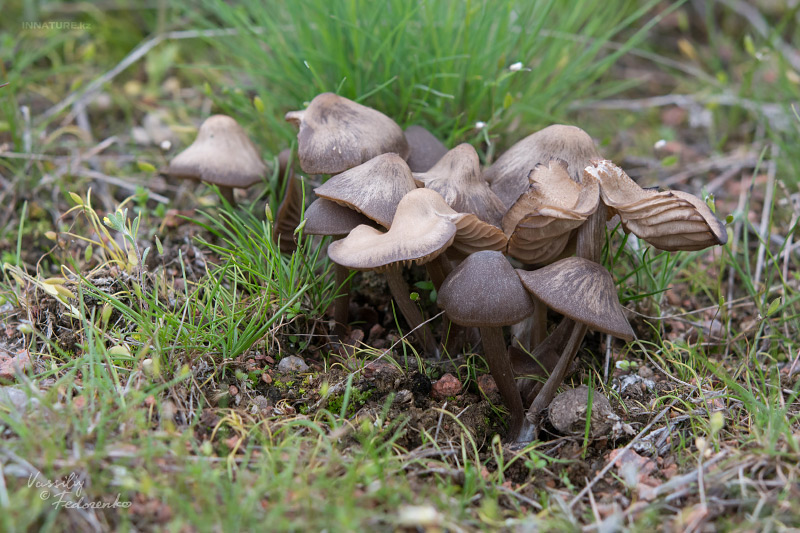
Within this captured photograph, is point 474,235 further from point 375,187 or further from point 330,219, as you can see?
point 330,219

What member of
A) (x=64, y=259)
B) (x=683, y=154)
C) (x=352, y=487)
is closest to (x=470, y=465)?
(x=352, y=487)

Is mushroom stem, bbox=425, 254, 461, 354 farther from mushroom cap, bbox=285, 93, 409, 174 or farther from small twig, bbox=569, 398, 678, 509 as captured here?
small twig, bbox=569, 398, 678, 509

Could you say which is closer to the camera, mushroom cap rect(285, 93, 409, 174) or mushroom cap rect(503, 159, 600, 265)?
mushroom cap rect(503, 159, 600, 265)

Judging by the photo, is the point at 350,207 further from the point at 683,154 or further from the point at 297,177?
the point at 683,154

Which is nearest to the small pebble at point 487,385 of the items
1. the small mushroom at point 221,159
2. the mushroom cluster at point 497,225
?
the mushroom cluster at point 497,225

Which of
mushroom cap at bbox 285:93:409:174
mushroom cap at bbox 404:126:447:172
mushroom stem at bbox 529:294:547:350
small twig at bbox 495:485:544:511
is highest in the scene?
mushroom cap at bbox 285:93:409:174

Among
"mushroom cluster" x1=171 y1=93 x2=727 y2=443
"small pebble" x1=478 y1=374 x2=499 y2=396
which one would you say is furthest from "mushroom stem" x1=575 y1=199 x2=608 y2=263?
"small pebble" x1=478 y1=374 x2=499 y2=396

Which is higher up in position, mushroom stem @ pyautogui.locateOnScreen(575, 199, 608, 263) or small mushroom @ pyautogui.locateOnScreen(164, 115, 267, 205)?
small mushroom @ pyautogui.locateOnScreen(164, 115, 267, 205)

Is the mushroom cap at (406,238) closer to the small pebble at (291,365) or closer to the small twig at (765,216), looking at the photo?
the small pebble at (291,365)
